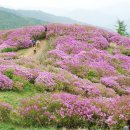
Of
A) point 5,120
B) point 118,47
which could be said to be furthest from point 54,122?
point 118,47

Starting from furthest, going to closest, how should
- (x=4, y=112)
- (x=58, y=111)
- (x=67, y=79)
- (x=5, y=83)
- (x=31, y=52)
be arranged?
1. (x=31, y=52)
2. (x=67, y=79)
3. (x=5, y=83)
4. (x=4, y=112)
5. (x=58, y=111)

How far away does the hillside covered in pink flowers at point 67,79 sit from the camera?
19438 millimetres

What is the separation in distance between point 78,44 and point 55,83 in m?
14.5

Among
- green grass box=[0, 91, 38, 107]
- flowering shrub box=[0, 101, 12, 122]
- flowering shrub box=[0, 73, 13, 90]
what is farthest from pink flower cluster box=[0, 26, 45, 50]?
flowering shrub box=[0, 101, 12, 122]

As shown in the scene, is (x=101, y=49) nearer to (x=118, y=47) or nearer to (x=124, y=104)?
(x=118, y=47)

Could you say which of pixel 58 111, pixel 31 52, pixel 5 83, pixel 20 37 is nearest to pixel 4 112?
pixel 58 111

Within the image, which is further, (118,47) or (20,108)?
(118,47)

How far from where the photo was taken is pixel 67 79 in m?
29.4

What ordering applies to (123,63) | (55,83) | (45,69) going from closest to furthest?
(55,83), (45,69), (123,63)

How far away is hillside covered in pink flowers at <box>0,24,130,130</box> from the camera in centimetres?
1944

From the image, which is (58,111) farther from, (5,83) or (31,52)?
(31,52)

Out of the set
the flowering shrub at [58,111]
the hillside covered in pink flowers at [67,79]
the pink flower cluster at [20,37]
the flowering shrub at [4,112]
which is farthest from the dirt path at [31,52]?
the flowering shrub at [58,111]

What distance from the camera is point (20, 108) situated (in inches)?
783

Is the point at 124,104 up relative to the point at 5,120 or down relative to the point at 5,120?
up
